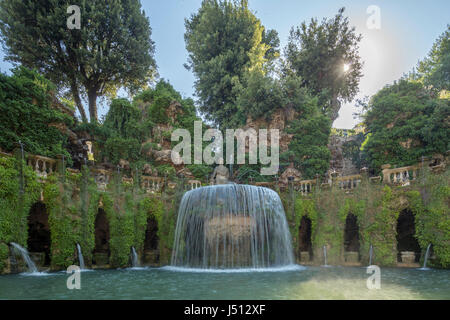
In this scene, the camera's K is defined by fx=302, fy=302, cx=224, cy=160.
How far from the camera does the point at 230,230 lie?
1176 cm

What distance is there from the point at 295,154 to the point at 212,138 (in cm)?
665

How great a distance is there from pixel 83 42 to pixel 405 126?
75.5ft

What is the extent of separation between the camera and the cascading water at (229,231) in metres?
11.6

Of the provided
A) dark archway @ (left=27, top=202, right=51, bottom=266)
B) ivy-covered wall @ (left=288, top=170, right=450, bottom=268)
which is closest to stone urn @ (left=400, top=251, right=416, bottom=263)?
ivy-covered wall @ (left=288, top=170, right=450, bottom=268)

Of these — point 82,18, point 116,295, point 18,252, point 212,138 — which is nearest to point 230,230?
point 116,295

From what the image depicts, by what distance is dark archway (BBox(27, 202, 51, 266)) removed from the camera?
1234cm

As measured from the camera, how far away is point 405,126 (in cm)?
1898

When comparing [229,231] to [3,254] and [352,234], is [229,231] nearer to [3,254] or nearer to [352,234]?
[3,254]

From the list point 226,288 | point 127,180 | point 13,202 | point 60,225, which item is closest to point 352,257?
point 226,288

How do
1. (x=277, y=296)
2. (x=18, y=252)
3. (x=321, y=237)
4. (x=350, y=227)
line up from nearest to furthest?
(x=277, y=296), (x=18, y=252), (x=321, y=237), (x=350, y=227)

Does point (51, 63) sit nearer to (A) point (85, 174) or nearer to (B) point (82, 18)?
(B) point (82, 18)

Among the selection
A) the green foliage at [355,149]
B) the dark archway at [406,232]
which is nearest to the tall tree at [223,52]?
the green foliage at [355,149]

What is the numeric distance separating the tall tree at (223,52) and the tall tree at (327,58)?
3.94m

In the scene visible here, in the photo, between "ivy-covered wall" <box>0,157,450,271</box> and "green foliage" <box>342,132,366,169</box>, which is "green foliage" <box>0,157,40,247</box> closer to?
"ivy-covered wall" <box>0,157,450,271</box>
